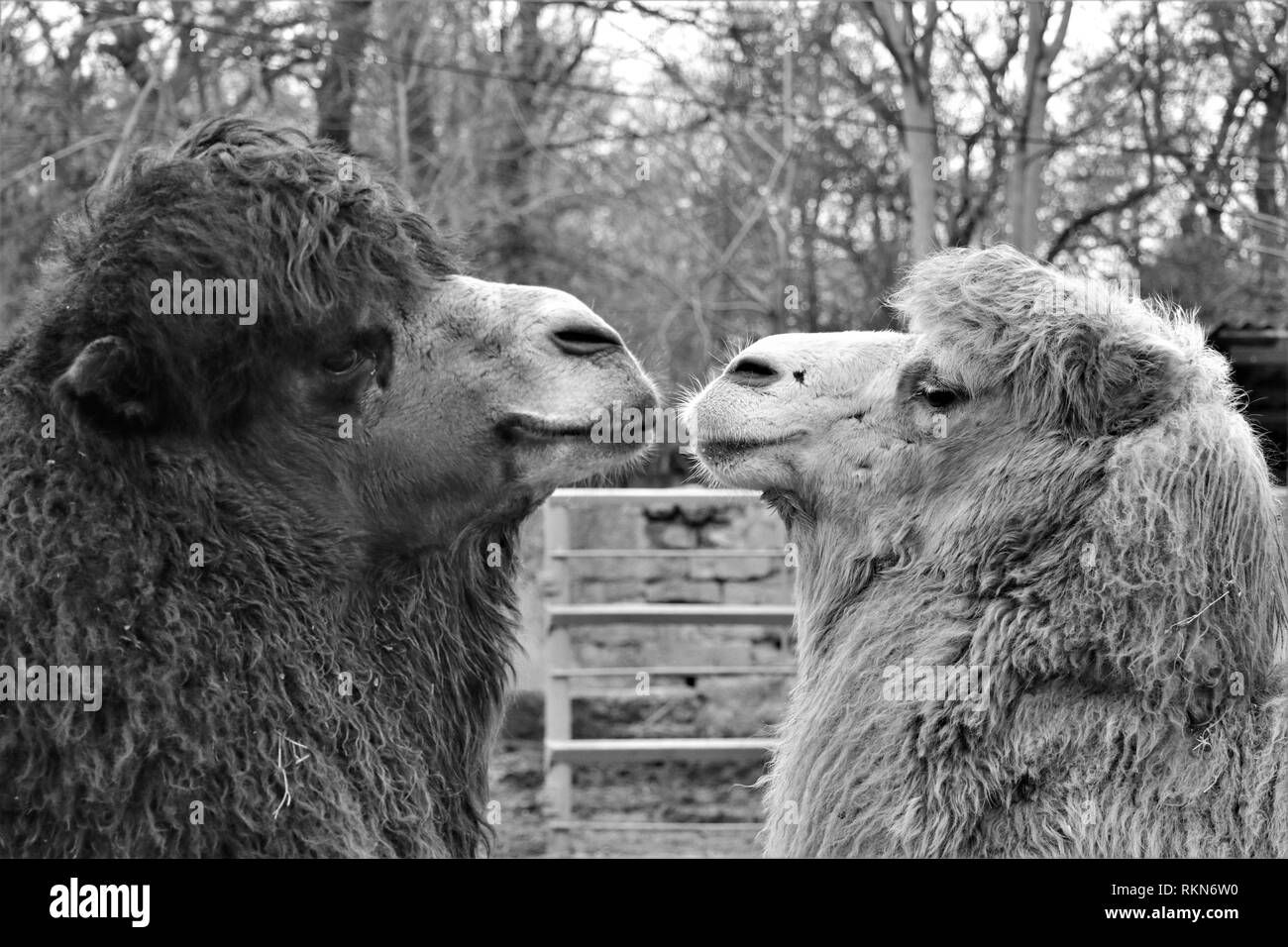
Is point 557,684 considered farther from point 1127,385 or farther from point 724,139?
point 724,139

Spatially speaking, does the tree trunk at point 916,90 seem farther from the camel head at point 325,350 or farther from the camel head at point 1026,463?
the camel head at point 325,350

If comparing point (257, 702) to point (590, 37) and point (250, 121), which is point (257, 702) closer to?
point (250, 121)

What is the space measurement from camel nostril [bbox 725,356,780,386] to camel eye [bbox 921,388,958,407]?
0.36 meters

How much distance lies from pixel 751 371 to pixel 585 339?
635mm

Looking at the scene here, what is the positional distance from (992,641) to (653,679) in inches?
264

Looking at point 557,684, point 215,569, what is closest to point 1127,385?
point 215,569

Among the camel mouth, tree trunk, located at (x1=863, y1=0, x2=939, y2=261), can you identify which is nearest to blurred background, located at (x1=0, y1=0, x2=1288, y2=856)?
tree trunk, located at (x1=863, y1=0, x2=939, y2=261)

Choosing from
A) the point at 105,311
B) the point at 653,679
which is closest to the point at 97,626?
the point at 105,311

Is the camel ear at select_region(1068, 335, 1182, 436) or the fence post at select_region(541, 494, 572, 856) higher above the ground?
the camel ear at select_region(1068, 335, 1182, 436)

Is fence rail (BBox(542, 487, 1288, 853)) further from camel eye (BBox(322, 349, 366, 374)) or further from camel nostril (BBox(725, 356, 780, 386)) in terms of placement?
camel eye (BBox(322, 349, 366, 374))

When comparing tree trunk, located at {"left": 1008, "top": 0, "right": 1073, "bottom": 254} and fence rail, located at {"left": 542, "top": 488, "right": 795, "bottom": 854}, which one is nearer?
fence rail, located at {"left": 542, "top": 488, "right": 795, "bottom": 854}

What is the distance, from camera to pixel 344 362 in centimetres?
281

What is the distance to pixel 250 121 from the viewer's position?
2.97 metres

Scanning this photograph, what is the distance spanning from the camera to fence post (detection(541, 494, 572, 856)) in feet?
24.8
